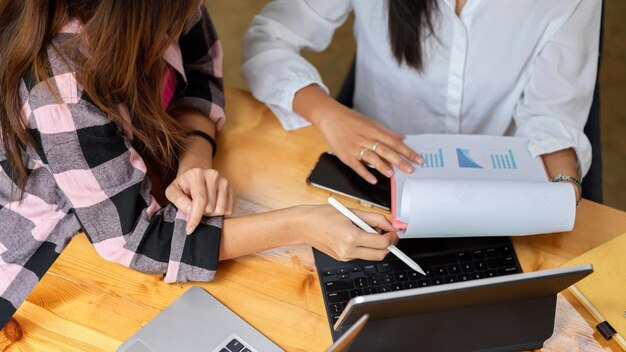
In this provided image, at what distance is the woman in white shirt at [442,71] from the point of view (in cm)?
110

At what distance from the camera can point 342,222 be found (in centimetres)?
90

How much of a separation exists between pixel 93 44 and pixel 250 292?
1.27ft

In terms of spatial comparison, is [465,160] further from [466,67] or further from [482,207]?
[466,67]

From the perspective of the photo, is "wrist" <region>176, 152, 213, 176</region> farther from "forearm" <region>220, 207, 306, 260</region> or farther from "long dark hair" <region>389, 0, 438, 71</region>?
"long dark hair" <region>389, 0, 438, 71</region>

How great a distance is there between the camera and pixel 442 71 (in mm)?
1248

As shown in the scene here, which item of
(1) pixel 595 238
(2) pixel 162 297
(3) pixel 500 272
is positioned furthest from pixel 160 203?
(1) pixel 595 238

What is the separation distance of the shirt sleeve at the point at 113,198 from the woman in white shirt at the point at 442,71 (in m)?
0.31

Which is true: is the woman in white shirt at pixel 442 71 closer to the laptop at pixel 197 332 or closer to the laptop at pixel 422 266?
the laptop at pixel 422 266

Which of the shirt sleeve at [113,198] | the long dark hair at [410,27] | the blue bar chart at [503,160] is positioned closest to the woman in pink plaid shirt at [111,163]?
the shirt sleeve at [113,198]

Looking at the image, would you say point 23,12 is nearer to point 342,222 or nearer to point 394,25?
point 342,222

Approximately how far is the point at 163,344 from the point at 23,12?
1.46 ft

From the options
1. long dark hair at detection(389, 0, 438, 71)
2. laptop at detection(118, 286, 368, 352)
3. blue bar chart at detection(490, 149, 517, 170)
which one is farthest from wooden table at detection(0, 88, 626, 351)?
long dark hair at detection(389, 0, 438, 71)

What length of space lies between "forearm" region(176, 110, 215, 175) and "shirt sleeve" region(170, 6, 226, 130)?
0.01 metres

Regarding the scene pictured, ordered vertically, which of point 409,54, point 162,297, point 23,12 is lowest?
point 162,297
